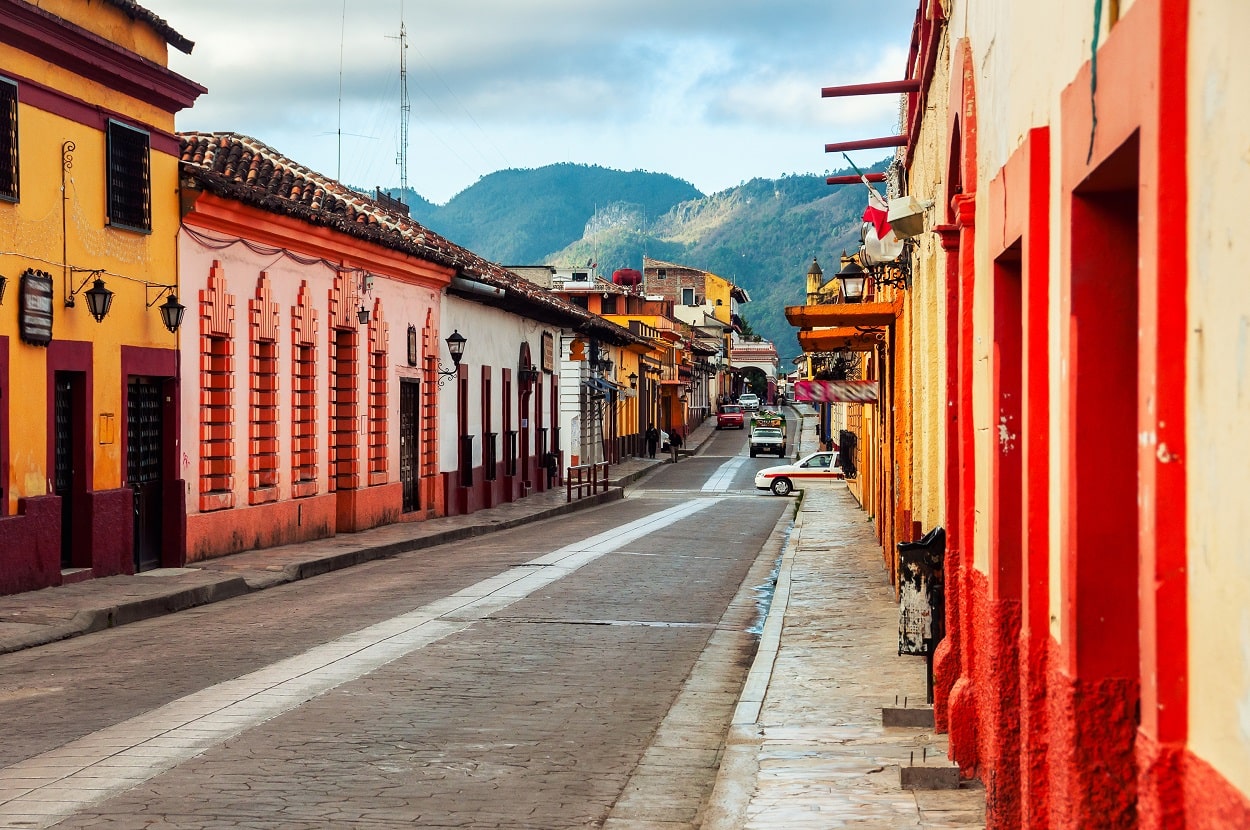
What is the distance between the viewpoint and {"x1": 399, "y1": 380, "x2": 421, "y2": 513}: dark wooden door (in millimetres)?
28031

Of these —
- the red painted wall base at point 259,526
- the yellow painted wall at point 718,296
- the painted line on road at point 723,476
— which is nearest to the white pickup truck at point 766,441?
the painted line on road at point 723,476

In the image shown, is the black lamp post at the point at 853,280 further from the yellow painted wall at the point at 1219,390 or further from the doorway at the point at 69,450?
the yellow painted wall at the point at 1219,390

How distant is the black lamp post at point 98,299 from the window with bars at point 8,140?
4.86ft

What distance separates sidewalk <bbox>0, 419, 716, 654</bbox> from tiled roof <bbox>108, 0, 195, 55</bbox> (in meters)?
6.25

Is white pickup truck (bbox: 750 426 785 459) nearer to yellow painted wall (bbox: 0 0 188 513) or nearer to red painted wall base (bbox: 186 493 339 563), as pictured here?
red painted wall base (bbox: 186 493 339 563)

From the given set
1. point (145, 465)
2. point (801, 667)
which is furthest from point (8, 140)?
point (801, 667)

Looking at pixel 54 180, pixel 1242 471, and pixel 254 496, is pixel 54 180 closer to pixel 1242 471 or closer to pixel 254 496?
pixel 254 496

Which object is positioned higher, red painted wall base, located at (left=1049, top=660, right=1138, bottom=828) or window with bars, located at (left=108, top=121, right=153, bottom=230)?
window with bars, located at (left=108, top=121, right=153, bottom=230)

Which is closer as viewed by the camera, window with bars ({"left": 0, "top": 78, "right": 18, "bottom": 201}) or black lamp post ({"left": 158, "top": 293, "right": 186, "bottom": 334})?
window with bars ({"left": 0, "top": 78, "right": 18, "bottom": 201})

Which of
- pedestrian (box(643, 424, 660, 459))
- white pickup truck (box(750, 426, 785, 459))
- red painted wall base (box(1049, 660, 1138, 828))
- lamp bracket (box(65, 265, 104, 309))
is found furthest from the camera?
pedestrian (box(643, 424, 660, 459))

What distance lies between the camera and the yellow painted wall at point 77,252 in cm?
1520

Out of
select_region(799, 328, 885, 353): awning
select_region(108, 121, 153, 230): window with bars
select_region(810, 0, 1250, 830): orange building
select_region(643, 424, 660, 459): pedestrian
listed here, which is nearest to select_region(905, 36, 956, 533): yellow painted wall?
select_region(810, 0, 1250, 830): orange building

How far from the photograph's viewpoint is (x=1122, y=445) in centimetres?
417

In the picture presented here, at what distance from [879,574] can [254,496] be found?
28.2 feet
